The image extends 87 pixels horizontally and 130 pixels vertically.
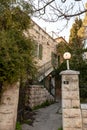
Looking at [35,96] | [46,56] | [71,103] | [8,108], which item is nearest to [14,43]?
[8,108]

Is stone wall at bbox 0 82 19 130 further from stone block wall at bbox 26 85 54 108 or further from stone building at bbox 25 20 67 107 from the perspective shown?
stone building at bbox 25 20 67 107

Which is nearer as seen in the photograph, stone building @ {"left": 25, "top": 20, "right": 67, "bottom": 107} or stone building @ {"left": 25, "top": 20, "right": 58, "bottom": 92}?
stone building @ {"left": 25, "top": 20, "right": 67, "bottom": 107}

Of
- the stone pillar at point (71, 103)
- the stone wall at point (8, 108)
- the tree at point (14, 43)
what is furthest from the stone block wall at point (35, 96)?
the stone pillar at point (71, 103)

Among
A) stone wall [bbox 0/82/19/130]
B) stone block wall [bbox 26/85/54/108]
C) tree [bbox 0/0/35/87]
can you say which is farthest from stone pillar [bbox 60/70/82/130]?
stone block wall [bbox 26/85/54/108]

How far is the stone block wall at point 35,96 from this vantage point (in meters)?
9.97

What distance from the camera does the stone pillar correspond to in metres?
5.38

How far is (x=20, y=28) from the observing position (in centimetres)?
714

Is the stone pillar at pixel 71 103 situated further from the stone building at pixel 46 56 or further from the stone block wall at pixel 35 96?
the stone building at pixel 46 56

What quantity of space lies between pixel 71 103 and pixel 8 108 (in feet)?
6.29

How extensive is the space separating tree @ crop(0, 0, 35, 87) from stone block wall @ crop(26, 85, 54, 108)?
3154 mm

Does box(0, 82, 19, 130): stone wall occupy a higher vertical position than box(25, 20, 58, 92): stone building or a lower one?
lower

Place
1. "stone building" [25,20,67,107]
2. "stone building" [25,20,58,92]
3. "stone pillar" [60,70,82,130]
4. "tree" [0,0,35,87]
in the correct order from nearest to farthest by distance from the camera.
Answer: "stone pillar" [60,70,82,130] → "tree" [0,0,35,87] → "stone building" [25,20,67,107] → "stone building" [25,20,58,92]

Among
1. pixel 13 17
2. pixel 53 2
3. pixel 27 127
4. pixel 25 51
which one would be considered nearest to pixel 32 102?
A: pixel 27 127

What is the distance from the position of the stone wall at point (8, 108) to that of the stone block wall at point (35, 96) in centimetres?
359
